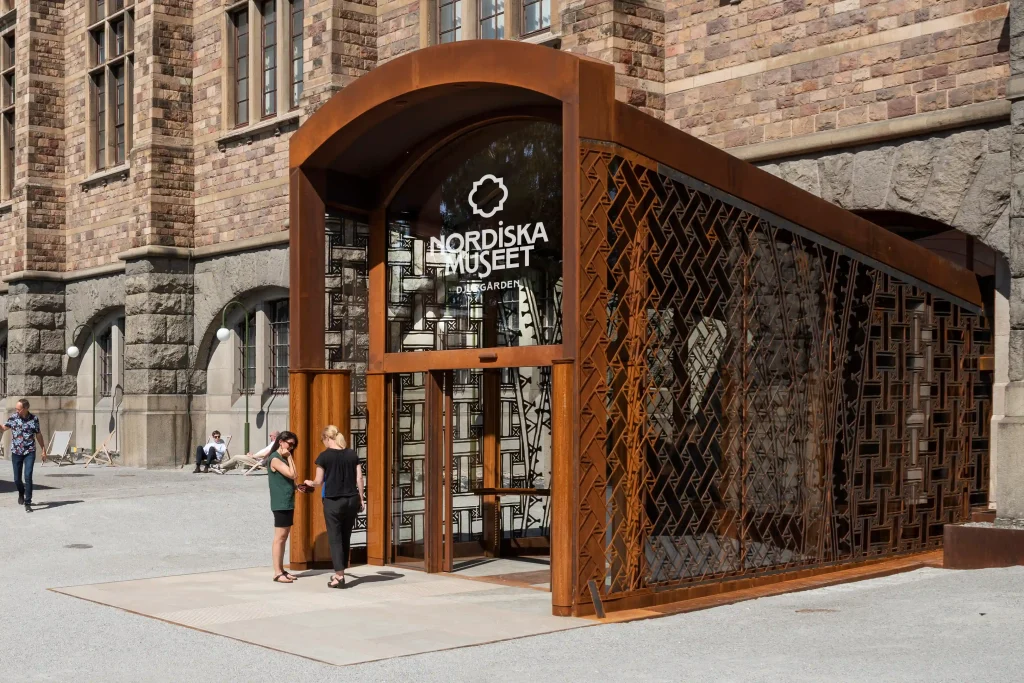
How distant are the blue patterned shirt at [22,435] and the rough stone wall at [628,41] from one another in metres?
8.85

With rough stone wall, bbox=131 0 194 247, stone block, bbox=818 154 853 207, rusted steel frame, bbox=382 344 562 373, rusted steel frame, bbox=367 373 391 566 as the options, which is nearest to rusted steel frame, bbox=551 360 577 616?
rusted steel frame, bbox=382 344 562 373

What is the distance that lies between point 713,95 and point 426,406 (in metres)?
6.40

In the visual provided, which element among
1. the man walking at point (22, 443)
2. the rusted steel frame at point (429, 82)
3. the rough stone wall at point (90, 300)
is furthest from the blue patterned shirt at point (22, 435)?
the rough stone wall at point (90, 300)

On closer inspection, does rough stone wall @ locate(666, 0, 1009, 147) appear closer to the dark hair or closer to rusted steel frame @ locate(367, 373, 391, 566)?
rusted steel frame @ locate(367, 373, 391, 566)

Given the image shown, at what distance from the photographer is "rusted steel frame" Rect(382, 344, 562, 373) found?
35.3ft

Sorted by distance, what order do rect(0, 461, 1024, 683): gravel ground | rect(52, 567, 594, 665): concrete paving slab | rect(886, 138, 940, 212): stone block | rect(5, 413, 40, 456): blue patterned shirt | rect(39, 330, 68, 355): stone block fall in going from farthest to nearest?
rect(39, 330, 68, 355): stone block < rect(5, 413, 40, 456): blue patterned shirt < rect(886, 138, 940, 212): stone block < rect(52, 567, 594, 665): concrete paving slab < rect(0, 461, 1024, 683): gravel ground

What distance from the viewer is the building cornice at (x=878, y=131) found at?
13.7 meters

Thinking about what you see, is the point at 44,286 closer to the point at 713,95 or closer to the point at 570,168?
the point at 713,95

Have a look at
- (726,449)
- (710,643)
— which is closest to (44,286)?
(726,449)

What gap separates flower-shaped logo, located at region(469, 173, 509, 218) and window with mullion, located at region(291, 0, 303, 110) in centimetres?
1333

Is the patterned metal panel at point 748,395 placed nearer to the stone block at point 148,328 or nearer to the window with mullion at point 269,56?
the window with mullion at point 269,56

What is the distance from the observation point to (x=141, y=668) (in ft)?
27.0

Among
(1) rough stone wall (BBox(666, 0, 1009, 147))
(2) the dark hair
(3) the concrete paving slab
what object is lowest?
(3) the concrete paving slab

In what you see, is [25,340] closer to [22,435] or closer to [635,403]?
[22,435]
